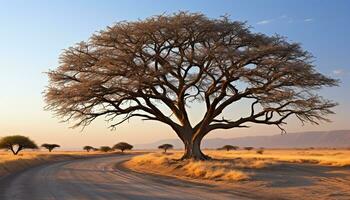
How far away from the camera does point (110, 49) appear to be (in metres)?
36.4

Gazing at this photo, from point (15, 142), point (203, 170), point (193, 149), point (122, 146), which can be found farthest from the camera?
point (122, 146)

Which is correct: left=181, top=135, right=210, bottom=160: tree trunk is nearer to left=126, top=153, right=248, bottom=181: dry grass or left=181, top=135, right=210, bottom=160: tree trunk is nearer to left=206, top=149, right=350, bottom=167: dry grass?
left=126, top=153, right=248, bottom=181: dry grass

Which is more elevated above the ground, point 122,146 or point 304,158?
point 122,146

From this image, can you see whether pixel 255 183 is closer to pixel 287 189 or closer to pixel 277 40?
pixel 287 189

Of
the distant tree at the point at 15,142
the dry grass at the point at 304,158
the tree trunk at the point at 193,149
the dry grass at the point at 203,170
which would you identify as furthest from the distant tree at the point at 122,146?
the dry grass at the point at 203,170

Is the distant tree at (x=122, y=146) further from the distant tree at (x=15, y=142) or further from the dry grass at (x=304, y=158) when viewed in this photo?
the dry grass at (x=304, y=158)

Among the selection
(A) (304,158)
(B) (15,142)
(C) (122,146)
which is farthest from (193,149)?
(C) (122,146)

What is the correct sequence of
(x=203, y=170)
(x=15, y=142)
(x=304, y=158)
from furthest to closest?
(x=15, y=142) < (x=304, y=158) < (x=203, y=170)

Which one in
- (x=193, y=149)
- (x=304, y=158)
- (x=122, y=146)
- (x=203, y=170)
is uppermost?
(x=122, y=146)

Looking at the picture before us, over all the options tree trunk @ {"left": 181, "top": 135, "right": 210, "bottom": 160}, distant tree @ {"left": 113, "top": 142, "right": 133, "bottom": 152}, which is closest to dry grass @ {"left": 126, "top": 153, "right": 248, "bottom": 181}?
tree trunk @ {"left": 181, "top": 135, "right": 210, "bottom": 160}

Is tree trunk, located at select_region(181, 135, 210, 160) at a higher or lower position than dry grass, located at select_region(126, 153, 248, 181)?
higher

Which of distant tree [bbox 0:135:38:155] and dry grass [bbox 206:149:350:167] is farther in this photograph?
distant tree [bbox 0:135:38:155]

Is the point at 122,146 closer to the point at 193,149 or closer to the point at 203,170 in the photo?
the point at 193,149

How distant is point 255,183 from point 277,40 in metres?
16.9
